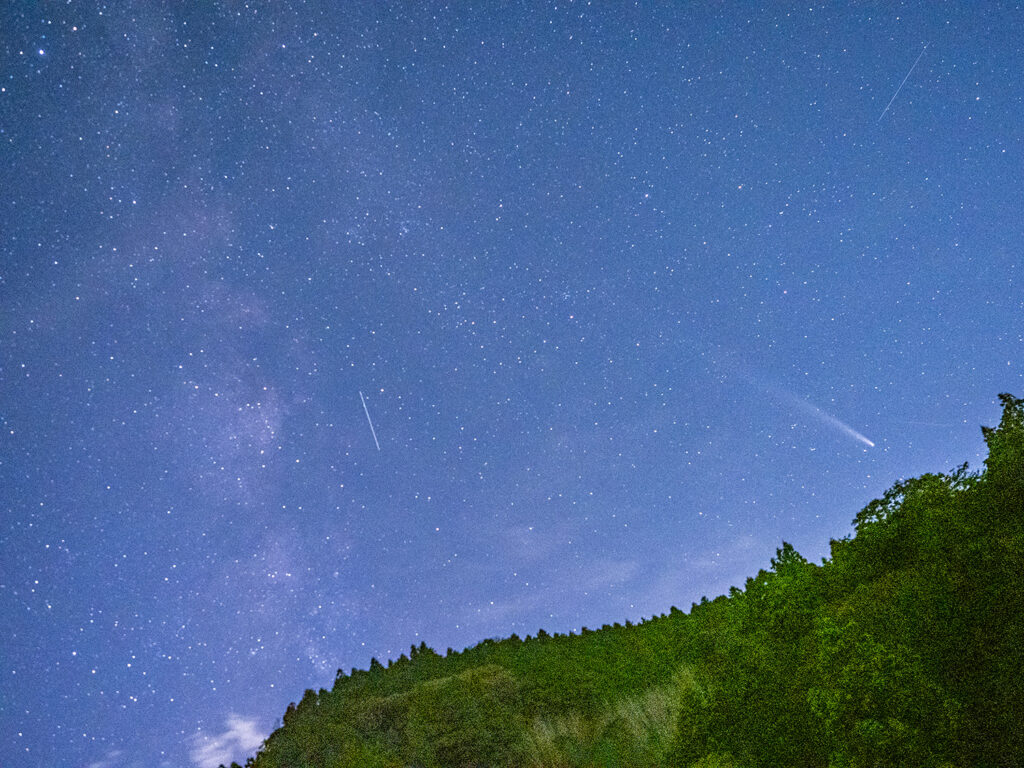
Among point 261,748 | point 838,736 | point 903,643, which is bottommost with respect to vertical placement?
point 838,736

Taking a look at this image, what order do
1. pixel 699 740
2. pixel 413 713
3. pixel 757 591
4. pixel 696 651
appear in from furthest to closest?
pixel 413 713 → pixel 696 651 → pixel 757 591 → pixel 699 740

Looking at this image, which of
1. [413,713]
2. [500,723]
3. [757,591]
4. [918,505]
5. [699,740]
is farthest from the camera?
[413,713]

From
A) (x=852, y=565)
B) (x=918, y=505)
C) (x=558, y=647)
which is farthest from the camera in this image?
(x=558, y=647)

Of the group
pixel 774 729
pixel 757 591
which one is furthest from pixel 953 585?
pixel 757 591

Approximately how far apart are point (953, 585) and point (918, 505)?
315 centimetres

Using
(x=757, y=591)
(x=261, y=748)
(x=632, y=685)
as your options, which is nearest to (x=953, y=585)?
(x=757, y=591)

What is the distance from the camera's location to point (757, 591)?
2153 cm

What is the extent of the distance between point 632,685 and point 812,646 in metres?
28.5

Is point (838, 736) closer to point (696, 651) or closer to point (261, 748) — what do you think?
point (696, 651)

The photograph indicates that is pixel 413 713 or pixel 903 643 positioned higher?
pixel 413 713

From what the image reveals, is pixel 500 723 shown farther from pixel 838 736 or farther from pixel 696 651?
pixel 838 736

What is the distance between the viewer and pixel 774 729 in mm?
15992

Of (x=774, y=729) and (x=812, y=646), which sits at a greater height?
(x=812, y=646)

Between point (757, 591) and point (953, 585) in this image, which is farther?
point (757, 591)
